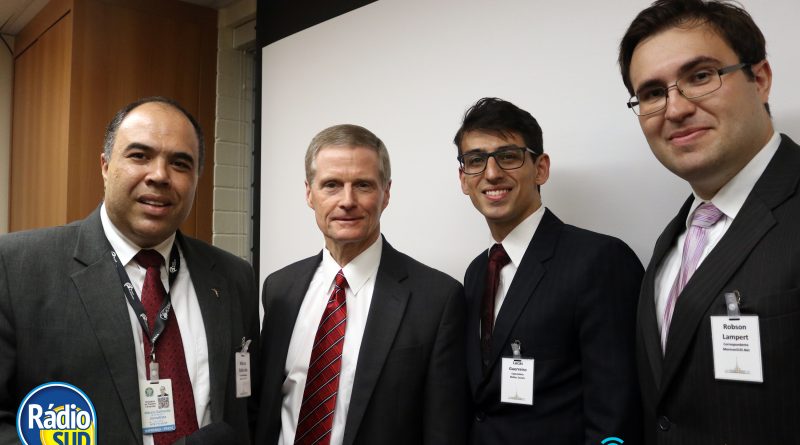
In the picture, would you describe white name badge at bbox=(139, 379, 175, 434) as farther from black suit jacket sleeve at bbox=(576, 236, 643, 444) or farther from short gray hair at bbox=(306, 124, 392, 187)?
black suit jacket sleeve at bbox=(576, 236, 643, 444)

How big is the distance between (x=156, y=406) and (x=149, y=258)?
0.44m

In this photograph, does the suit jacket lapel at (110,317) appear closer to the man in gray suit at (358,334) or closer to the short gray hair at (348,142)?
the man in gray suit at (358,334)

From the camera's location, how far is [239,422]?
1.90 m

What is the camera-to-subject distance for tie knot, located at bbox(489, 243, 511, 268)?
2.18 meters

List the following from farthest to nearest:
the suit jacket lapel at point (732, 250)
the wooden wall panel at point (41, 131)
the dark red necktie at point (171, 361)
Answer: the wooden wall panel at point (41, 131)
the dark red necktie at point (171, 361)
the suit jacket lapel at point (732, 250)

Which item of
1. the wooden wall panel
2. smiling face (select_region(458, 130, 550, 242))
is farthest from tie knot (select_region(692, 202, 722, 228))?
the wooden wall panel

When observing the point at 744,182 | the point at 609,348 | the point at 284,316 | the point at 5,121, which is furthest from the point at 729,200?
the point at 5,121

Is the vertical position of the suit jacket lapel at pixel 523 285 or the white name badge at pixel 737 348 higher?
the suit jacket lapel at pixel 523 285

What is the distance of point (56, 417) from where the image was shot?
1372 mm

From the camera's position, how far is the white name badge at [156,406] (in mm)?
1651

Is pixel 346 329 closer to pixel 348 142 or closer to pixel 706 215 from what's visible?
pixel 348 142

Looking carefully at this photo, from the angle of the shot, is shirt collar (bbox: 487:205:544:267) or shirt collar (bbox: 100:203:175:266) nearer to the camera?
shirt collar (bbox: 100:203:175:266)

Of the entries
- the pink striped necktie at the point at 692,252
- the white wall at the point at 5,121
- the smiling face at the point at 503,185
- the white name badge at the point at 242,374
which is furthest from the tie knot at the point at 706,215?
the white wall at the point at 5,121

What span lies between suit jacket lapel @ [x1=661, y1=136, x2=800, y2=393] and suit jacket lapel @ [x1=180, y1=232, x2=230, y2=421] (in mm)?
1223
